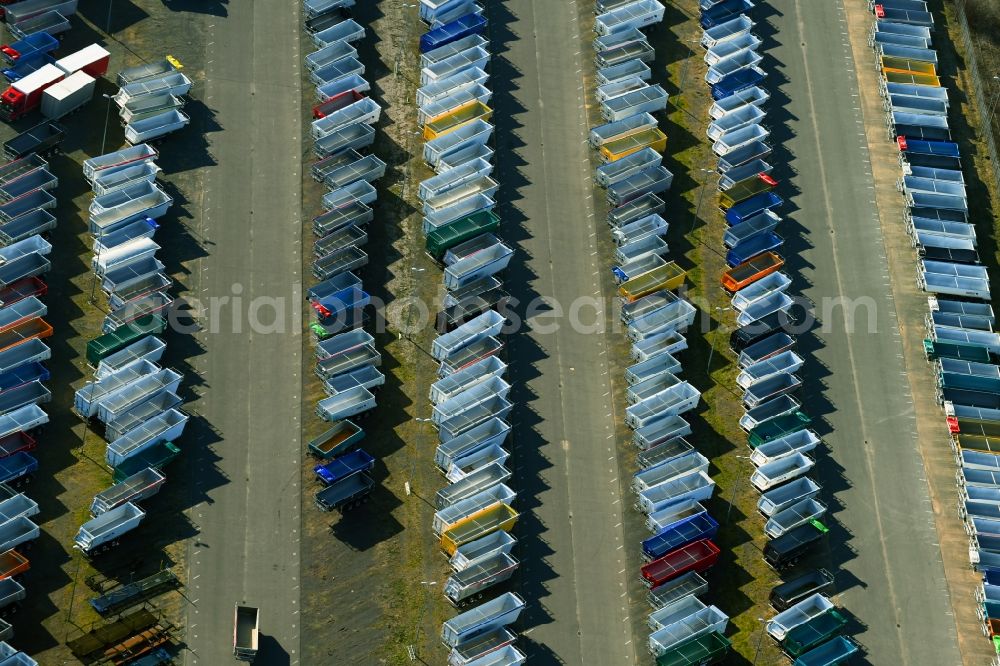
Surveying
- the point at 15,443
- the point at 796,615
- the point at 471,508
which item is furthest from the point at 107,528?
the point at 796,615

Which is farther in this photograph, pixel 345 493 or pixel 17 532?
pixel 345 493

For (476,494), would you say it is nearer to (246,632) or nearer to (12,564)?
(246,632)

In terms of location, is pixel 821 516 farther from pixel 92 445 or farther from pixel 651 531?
pixel 92 445

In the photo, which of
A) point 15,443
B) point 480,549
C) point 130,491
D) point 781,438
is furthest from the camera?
point 781,438

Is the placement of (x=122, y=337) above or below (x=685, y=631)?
above

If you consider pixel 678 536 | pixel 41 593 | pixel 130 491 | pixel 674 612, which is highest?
pixel 130 491

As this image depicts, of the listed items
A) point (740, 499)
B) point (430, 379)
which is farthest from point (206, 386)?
point (740, 499)

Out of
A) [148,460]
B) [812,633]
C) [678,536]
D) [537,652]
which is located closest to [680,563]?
[678,536]

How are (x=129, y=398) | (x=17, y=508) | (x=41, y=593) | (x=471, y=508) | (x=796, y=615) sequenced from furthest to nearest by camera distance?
(x=129, y=398), (x=471, y=508), (x=796, y=615), (x=17, y=508), (x=41, y=593)
